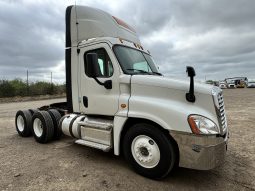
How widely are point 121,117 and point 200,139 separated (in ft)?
5.13

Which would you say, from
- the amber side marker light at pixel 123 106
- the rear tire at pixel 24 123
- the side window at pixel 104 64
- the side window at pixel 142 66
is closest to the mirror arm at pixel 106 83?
the side window at pixel 104 64

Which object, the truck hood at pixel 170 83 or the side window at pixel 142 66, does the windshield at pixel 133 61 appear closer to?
the side window at pixel 142 66

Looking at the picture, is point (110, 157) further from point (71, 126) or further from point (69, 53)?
point (69, 53)

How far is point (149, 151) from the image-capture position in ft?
14.0

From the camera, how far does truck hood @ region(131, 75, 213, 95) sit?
160 inches

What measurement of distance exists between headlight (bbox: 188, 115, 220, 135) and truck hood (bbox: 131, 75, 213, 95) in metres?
0.45

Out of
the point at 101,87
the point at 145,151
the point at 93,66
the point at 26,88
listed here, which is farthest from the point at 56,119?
the point at 26,88

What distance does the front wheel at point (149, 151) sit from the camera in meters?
4.07

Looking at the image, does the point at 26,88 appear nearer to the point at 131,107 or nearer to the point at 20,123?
the point at 20,123

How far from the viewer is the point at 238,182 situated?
4.24 metres

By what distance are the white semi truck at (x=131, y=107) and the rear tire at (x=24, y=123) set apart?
95 cm

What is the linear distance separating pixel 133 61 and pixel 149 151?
1961 mm

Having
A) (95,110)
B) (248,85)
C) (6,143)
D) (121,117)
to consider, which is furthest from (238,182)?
(248,85)

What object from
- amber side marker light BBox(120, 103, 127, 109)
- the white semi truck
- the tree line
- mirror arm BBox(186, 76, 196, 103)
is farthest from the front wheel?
the tree line
